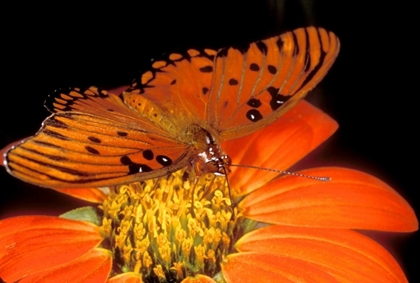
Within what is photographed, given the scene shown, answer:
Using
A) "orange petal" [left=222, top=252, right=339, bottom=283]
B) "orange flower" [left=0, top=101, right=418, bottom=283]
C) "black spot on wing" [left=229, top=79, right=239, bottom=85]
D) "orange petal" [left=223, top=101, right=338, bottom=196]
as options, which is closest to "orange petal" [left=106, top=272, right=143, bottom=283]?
"orange flower" [left=0, top=101, right=418, bottom=283]

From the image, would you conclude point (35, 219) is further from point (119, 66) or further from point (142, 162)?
point (119, 66)

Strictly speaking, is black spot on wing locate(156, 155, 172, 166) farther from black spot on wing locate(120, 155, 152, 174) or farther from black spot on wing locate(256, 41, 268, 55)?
black spot on wing locate(256, 41, 268, 55)

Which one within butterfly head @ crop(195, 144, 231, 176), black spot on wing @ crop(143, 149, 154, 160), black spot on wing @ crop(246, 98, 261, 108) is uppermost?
black spot on wing @ crop(246, 98, 261, 108)

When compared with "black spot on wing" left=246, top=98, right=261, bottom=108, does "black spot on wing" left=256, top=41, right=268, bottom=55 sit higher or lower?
higher

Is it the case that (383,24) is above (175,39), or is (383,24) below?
below

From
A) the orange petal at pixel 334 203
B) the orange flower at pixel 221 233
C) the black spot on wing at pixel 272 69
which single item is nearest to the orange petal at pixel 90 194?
the orange flower at pixel 221 233

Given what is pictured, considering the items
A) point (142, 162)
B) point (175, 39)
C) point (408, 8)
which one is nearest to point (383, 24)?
point (408, 8)
